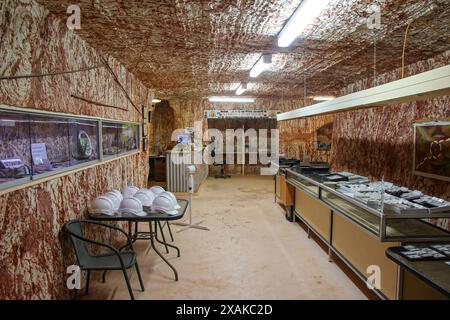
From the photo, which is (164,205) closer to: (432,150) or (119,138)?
(119,138)

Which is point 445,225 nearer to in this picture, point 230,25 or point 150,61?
point 230,25

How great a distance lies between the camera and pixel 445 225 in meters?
3.25

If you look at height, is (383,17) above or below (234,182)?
above

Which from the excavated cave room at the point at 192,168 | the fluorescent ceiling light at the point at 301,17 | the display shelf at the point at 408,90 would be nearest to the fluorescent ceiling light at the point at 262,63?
the excavated cave room at the point at 192,168

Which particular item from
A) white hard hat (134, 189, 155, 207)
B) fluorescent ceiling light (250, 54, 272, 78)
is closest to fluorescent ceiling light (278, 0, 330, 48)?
fluorescent ceiling light (250, 54, 272, 78)

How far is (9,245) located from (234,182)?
746 centimetres

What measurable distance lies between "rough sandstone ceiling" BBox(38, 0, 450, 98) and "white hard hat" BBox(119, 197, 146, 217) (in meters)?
1.72

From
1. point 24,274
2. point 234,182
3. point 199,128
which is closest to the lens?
point 24,274

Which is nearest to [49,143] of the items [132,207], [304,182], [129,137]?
[132,207]

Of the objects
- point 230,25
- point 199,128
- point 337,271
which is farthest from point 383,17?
point 199,128

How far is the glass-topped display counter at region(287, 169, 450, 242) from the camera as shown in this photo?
2469 millimetres

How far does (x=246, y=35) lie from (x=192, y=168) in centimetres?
258

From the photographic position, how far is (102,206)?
10.1 feet

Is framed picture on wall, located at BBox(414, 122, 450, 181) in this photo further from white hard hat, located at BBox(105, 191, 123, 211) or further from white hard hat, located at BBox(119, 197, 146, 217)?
white hard hat, located at BBox(105, 191, 123, 211)
